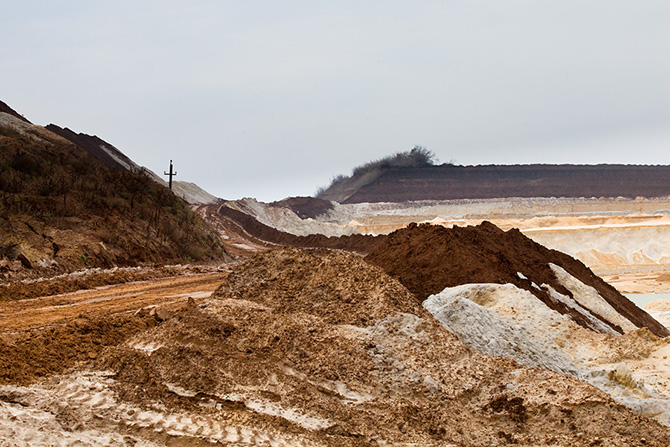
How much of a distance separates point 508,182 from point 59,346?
326ft

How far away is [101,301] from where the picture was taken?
1284cm

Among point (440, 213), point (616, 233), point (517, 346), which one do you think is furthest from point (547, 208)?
Result: point (517, 346)

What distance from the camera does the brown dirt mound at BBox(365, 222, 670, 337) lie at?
12.9 m

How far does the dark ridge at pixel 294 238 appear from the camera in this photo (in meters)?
34.8

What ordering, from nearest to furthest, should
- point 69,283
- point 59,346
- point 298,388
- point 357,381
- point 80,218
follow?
point 298,388
point 357,381
point 59,346
point 69,283
point 80,218

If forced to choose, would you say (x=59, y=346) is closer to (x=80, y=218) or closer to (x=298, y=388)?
(x=298, y=388)

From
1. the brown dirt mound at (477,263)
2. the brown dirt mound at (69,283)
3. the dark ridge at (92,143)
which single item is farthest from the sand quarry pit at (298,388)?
the dark ridge at (92,143)

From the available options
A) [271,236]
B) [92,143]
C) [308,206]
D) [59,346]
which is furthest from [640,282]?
[308,206]

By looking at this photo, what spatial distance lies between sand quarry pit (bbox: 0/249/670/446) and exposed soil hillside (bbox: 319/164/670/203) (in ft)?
291

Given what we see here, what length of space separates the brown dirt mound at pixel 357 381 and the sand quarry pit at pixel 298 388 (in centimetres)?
2

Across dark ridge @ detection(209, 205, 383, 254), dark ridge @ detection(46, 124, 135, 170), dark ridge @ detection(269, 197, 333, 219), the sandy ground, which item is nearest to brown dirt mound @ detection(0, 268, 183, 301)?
dark ridge @ detection(209, 205, 383, 254)

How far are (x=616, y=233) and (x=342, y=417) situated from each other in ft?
137

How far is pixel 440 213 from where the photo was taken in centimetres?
7831

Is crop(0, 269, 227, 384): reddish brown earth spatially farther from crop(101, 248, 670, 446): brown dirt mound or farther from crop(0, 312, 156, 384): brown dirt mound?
crop(101, 248, 670, 446): brown dirt mound
